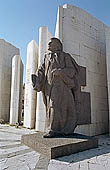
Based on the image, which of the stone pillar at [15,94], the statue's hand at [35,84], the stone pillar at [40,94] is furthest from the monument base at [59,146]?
the stone pillar at [15,94]

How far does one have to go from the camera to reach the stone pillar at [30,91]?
302 inches

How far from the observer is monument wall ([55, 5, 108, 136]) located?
5.71 m

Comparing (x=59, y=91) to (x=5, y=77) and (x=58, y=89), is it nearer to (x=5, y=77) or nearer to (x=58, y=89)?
(x=58, y=89)

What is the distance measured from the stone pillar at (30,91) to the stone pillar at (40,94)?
0.92 metres

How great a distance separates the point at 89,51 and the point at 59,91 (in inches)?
140

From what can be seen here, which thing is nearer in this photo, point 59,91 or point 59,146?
point 59,146

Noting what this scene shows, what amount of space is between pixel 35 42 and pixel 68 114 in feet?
20.4

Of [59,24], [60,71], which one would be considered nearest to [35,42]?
[59,24]

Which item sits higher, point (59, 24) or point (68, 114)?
point (59, 24)

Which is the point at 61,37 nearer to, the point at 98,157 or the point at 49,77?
the point at 49,77

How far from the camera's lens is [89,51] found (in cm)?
622

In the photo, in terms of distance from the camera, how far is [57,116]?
10.9ft

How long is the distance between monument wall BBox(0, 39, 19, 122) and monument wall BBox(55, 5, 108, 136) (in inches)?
252

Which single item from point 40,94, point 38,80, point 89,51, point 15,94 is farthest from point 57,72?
point 15,94
